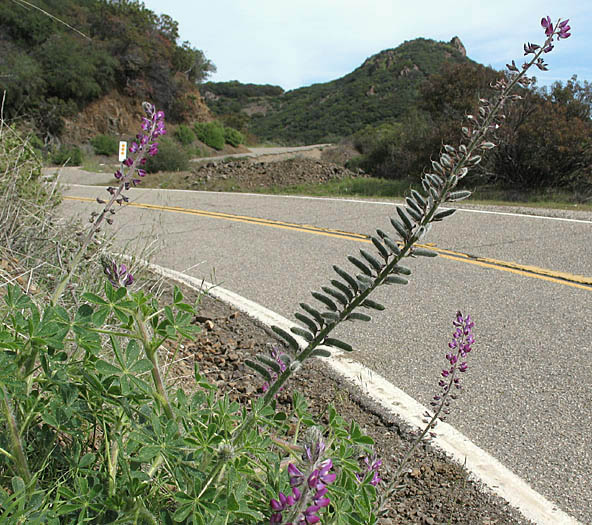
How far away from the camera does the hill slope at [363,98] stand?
65000 millimetres

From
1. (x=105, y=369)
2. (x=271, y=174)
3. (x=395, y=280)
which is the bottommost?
(x=271, y=174)

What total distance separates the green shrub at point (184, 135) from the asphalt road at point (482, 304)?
34.3 meters

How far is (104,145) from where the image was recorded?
38.0 m

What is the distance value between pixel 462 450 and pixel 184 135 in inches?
1735

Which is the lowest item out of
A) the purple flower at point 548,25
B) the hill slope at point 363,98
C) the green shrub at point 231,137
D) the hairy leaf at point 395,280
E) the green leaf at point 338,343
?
the green shrub at point 231,137

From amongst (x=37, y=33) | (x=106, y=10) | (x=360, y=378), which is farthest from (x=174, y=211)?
(x=106, y=10)

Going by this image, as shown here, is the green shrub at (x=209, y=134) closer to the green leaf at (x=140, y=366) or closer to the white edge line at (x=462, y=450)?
the white edge line at (x=462, y=450)

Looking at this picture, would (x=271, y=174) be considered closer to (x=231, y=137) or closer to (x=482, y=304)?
(x=482, y=304)

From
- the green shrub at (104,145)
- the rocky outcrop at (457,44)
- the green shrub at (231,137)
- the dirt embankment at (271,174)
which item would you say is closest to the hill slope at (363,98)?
the rocky outcrop at (457,44)

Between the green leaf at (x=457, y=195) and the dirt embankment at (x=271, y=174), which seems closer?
the green leaf at (x=457, y=195)

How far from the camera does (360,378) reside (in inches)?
148

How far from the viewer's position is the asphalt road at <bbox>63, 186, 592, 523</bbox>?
3.37 metres

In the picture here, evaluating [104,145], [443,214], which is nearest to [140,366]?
[443,214]

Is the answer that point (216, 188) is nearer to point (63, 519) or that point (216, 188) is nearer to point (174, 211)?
point (174, 211)
